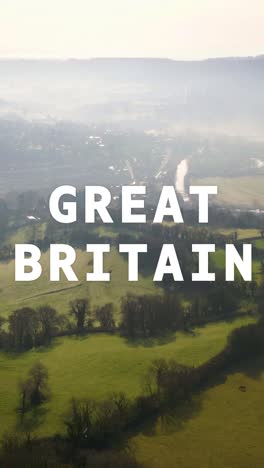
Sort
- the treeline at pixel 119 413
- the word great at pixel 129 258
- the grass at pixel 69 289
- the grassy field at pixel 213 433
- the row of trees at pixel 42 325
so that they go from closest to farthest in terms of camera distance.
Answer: the treeline at pixel 119 413, the grassy field at pixel 213 433, the row of trees at pixel 42 325, the grass at pixel 69 289, the word great at pixel 129 258

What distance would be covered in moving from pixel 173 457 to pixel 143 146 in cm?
14326

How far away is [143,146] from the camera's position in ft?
540

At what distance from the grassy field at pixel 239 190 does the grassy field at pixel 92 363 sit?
67.9 m

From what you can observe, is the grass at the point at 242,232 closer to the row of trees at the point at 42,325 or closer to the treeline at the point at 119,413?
the row of trees at the point at 42,325

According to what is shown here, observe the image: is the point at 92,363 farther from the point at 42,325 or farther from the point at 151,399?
the point at 42,325

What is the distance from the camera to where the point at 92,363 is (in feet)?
115

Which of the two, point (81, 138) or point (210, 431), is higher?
point (81, 138)

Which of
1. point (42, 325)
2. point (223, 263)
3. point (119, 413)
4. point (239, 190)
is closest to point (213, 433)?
point (119, 413)

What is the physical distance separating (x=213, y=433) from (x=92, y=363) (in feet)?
32.4

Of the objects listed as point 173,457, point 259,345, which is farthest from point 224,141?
point 173,457

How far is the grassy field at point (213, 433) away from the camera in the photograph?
1049 inches

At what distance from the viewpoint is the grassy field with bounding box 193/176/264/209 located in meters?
108

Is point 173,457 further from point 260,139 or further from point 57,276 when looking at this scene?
point 260,139

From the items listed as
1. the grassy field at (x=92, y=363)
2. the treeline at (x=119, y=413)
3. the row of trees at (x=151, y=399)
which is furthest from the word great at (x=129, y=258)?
the treeline at (x=119, y=413)
